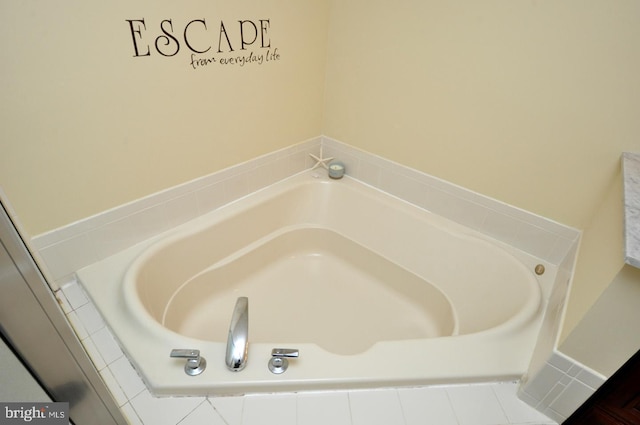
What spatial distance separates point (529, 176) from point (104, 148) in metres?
1.54

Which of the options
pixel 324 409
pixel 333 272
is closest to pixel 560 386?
pixel 324 409

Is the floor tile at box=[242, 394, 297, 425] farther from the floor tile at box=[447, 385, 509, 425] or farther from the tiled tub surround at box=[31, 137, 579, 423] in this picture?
the floor tile at box=[447, 385, 509, 425]

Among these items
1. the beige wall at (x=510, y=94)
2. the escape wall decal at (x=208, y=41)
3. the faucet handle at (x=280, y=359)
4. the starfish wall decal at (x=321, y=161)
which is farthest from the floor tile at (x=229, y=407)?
the starfish wall decal at (x=321, y=161)

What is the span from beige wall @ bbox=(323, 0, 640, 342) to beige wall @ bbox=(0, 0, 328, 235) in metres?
0.41

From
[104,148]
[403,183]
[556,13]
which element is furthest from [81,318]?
[556,13]

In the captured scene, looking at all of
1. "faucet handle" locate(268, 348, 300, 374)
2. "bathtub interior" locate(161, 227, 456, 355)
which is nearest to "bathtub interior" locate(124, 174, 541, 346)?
"bathtub interior" locate(161, 227, 456, 355)

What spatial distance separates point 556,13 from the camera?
3.31 feet

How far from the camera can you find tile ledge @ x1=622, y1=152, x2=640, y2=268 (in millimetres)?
633

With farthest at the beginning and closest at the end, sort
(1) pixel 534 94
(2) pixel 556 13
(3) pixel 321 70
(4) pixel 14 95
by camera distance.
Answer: (3) pixel 321 70 → (1) pixel 534 94 → (2) pixel 556 13 → (4) pixel 14 95

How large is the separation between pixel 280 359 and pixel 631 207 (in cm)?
98

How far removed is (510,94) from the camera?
1177 mm

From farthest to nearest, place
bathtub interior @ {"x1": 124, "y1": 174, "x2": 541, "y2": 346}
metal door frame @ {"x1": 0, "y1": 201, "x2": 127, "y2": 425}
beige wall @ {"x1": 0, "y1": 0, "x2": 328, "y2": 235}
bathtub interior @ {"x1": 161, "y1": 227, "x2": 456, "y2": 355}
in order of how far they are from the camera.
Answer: bathtub interior @ {"x1": 161, "y1": 227, "x2": 456, "y2": 355} → bathtub interior @ {"x1": 124, "y1": 174, "x2": 541, "y2": 346} → beige wall @ {"x1": 0, "y1": 0, "x2": 328, "y2": 235} → metal door frame @ {"x1": 0, "y1": 201, "x2": 127, "y2": 425}

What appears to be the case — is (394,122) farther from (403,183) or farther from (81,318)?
(81,318)

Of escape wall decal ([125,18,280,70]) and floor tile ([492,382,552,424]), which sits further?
escape wall decal ([125,18,280,70])
